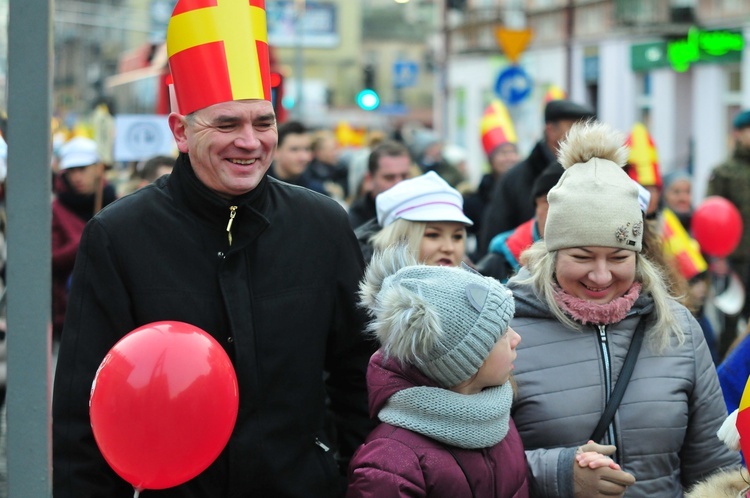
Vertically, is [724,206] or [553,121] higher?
[553,121]

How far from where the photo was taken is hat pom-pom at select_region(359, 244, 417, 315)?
3420 mm

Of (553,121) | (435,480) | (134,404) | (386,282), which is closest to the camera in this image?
(134,404)

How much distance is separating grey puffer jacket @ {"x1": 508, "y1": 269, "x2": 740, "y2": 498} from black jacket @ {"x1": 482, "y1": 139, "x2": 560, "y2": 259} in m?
3.45

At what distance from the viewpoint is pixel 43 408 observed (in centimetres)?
234

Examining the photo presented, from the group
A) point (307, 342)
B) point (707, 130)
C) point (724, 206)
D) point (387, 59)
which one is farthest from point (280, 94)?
point (387, 59)

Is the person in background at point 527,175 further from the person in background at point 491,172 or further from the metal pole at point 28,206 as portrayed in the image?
the metal pole at point 28,206

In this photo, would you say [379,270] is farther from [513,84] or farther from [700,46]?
[700,46]

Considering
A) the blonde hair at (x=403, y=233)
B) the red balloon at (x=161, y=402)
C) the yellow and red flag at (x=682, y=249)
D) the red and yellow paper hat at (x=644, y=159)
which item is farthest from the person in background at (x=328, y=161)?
the red balloon at (x=161, y=402)

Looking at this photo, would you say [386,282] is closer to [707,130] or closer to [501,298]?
[501,298]

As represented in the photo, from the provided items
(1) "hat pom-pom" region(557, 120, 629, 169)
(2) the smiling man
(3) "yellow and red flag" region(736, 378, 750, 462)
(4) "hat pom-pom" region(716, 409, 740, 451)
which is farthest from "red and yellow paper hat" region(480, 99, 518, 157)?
(3) "yellow and red flag" region(736, 378, 750, 462)

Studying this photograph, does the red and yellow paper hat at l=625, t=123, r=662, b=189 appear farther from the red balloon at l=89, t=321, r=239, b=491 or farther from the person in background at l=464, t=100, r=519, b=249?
the red balloon at l=89, t=321, r=239, b=491

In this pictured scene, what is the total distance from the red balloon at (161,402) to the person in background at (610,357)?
108 cm

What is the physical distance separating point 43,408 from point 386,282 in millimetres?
1223

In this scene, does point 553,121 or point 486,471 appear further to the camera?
point 553,121
